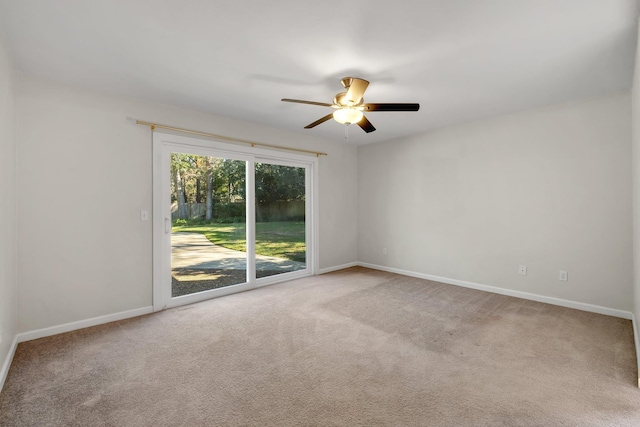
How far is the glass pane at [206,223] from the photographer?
11.9ft

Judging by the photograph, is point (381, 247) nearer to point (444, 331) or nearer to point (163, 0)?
point (444, 331)

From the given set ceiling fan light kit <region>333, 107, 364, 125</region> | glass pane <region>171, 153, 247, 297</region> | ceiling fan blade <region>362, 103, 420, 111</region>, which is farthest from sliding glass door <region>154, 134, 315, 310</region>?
ceiling fan blade <region>362, 103, 420, 111</region>

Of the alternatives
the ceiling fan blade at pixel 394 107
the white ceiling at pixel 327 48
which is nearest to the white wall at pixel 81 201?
the white ceiling at pixel 327 48

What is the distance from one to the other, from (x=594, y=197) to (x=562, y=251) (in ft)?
2.24

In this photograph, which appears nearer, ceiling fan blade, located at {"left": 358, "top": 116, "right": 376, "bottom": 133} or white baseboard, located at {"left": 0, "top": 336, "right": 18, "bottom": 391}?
white baseboard, located at {"left": 0, "top": 336, "right": 18, "bottom": 391}

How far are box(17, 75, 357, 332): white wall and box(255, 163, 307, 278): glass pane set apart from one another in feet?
4.57

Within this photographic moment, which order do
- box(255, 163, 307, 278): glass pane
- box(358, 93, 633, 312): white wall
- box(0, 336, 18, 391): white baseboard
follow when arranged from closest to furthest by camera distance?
box(0, 336, 18, 391): white baseboard, box(358, 93, 633, 312): white wall, box(255, 163, 307, 278): glass pane

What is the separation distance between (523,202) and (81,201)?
502 centimetres

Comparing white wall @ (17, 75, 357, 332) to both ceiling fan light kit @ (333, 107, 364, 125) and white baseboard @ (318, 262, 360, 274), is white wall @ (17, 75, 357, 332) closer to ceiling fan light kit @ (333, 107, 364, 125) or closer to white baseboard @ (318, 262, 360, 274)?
ceiling fan light kit @ (333, 107, 364, 125)

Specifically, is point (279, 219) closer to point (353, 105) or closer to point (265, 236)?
point (265, 236)

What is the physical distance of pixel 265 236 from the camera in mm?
4457

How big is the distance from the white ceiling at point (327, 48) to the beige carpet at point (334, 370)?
7.83ft

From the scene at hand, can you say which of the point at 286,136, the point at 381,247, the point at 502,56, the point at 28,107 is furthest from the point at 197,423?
the point at 381,247

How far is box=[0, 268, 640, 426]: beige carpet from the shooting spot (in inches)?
67.2
